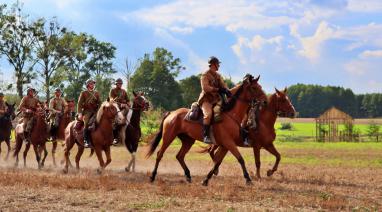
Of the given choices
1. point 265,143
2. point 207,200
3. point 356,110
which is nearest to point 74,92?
point 265,143

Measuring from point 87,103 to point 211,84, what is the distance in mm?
5343

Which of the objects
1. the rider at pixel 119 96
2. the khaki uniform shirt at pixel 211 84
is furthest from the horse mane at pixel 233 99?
the rider at pixel 119 96

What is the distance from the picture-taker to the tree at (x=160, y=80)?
95125mm

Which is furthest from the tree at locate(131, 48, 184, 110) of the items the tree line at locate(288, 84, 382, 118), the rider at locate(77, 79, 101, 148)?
the rider at locate(77, 79, 101, 148)

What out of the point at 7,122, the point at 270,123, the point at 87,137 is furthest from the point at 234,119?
the point at 7,122

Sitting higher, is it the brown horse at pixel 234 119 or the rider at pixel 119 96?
the rider at pixel 119 96

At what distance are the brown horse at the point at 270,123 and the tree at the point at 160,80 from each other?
76943 millimetres

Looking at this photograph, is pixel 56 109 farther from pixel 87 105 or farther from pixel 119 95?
pixel 87 105

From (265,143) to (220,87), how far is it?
2976mm

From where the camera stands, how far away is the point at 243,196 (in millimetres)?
12219

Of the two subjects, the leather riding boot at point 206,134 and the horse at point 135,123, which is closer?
the leather riding boot at point 206,134

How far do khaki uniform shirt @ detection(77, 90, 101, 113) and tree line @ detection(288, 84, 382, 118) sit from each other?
134699mm

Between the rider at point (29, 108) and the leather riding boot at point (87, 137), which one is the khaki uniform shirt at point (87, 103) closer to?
the leather riding boot at point (87, 137)

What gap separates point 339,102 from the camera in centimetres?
15038
